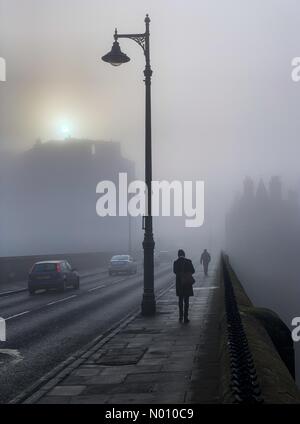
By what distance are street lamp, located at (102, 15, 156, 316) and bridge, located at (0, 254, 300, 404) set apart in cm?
67

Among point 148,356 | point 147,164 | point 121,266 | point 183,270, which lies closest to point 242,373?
point 148,356

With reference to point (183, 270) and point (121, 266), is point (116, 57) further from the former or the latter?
point (121, 266)

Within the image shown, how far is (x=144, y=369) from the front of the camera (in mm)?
9562

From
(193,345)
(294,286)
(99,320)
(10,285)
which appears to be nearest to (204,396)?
(193,345)

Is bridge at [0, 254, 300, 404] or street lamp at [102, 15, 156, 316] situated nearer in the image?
bridge at [0, 254, 300, 404]

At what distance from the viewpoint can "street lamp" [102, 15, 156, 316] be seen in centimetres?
1714

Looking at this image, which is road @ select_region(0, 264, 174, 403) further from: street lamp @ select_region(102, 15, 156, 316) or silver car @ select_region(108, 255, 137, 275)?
Answer: silver car @ select_region(108, 255, 137, 275)

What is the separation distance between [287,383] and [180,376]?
2420 mm

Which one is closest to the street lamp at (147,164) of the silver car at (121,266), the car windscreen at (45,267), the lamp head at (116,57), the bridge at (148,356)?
the lamp head at (116,57)

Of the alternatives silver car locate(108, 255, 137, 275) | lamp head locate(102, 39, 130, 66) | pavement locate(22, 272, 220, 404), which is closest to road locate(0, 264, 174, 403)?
pavement locate(22, 272, 220, 404)

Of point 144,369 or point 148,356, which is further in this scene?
point 148,356

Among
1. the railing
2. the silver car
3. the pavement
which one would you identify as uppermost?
the railing

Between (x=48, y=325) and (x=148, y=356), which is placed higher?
(x=148, y=356)

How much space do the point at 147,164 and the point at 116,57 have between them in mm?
3160
